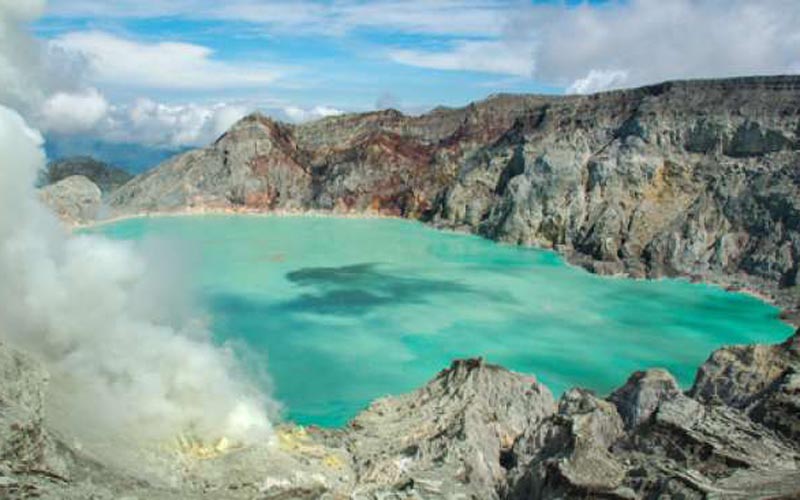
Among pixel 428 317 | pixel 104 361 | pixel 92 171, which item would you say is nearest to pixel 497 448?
pixel 104 361

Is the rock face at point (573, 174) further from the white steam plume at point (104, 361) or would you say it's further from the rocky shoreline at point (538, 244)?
the white steam plume at point (104, 361)

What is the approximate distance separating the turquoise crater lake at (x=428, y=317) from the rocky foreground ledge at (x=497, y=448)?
610 cm

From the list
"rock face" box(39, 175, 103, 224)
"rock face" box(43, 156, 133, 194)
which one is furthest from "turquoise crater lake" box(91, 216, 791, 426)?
"rock face" box(43, 156, 133, 194)

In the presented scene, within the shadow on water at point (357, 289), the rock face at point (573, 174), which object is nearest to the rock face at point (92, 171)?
the rock face at point (573, 174)

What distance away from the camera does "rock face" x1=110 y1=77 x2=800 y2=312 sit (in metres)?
50.8

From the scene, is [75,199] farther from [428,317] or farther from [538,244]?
[428,317]

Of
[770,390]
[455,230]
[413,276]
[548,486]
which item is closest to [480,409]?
[548,486]

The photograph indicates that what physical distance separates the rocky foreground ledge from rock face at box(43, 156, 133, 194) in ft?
257

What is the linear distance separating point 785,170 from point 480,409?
42.0 metres

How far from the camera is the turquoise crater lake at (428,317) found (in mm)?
27812

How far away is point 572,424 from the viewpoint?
50.0 feet

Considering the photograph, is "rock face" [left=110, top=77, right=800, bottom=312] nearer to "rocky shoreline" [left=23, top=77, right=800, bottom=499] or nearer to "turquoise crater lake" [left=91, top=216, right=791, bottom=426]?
"rocky shoreline" [left=23, top=77, right=800, bottom=499]

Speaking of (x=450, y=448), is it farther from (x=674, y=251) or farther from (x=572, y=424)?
(x=674, y=251)

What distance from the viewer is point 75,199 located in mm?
66375
